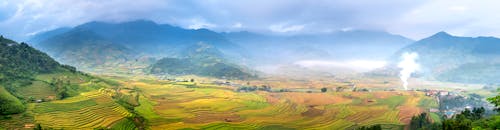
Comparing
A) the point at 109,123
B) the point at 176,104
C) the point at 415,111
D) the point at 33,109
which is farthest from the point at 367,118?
the point at 33,109

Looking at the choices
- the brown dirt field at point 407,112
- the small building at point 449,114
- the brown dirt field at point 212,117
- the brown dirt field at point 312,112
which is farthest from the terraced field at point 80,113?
the small building at point 449,114

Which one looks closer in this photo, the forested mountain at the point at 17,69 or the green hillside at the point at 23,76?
the forested mountain at the point at 17,69

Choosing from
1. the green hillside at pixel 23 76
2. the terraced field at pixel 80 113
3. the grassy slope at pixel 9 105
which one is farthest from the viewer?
the green hillside at pixel 23 76

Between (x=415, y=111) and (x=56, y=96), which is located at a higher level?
(x=56, y=96)

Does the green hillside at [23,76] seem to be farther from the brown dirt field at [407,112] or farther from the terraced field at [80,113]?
the brown dirt field at [407,112]

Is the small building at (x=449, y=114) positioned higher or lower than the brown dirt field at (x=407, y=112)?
lower

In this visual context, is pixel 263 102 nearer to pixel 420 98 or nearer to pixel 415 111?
pixel 415 111

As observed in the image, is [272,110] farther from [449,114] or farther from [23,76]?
[23,76]
